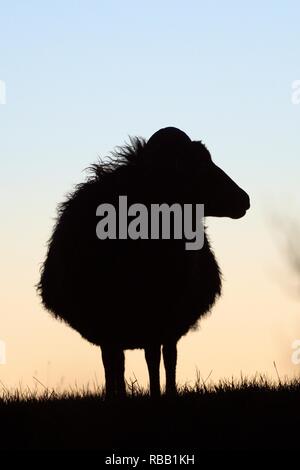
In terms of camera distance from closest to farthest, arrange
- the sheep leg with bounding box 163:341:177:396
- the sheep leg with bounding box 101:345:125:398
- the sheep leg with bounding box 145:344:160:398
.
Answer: the sheep leg with bounding box 145:344:160:398 → the sheep leg with bounding box 101:345:125:398 → the sheep leg with bounding box 163:341:177:396

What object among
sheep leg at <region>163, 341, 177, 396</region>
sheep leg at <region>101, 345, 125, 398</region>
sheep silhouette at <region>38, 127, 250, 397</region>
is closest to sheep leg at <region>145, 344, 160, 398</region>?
sheep silhouette at <region>38, 127, 250, 397</region>

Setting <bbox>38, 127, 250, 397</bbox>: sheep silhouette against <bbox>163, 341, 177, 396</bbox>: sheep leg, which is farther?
<bbox>163, 341, 177, 396</bbox>: sheep leg

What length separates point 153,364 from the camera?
9836 millimetres

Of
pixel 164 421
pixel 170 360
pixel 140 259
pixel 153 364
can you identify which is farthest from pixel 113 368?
pixel 164 421

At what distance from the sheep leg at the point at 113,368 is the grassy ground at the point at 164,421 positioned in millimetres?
528

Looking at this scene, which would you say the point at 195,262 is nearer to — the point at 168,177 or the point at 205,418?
the point at 168,177

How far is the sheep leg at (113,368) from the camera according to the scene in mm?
9922

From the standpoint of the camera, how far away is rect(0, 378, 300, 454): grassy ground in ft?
→ 24.2

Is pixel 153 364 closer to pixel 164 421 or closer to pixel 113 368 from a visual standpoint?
pixel 113 368

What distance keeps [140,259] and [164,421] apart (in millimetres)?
2299

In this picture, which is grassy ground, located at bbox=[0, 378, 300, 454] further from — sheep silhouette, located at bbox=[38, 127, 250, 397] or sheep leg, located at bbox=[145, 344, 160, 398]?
sheep silhouette, located at bbox=[38, 127, 250, 397]

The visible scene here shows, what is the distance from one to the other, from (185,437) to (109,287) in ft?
8.95

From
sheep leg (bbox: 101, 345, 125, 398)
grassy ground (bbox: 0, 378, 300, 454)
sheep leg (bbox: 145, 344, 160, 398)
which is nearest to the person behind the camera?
grassy ground (bbox: 0, 378, 300, 454)
